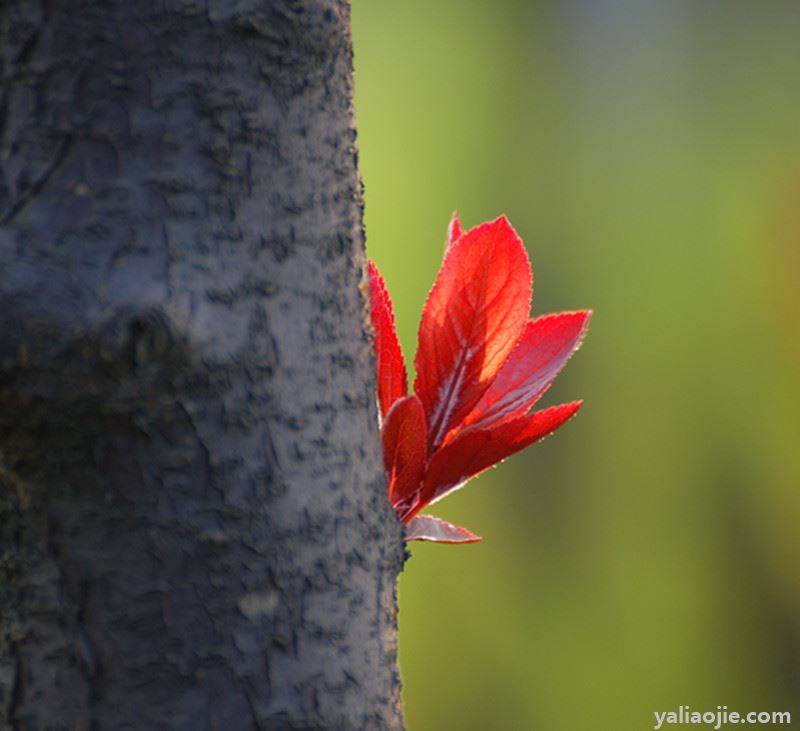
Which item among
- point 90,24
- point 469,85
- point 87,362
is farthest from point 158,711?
point 469,85

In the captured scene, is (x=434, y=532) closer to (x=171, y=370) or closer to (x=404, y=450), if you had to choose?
(x=404, y=450)

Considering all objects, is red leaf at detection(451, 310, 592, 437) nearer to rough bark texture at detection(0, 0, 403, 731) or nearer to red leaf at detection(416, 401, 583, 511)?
red leaf at detection(416, 401, 583, 511)

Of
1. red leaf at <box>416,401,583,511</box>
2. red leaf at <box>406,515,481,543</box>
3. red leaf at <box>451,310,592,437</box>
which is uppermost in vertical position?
red leaf at <box>451,310,592,437</box>

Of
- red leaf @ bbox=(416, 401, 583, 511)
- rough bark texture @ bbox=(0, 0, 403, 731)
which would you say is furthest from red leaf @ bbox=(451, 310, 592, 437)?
rough bark texture @ bbox=(0, 0, 403, 731)

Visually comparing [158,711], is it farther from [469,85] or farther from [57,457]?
[469,85]

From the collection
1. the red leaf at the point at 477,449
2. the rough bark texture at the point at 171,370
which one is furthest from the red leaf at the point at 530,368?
the rough bark texture at the point at 171,370

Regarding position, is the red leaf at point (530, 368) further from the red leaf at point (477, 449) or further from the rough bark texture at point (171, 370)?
the rough bark texture at point (171, 370)
